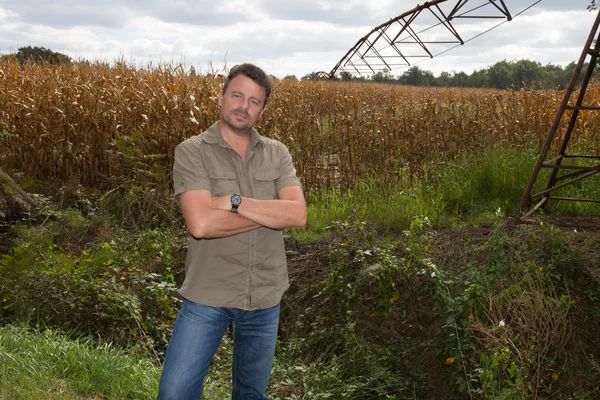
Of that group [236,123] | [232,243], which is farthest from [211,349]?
[236,123]

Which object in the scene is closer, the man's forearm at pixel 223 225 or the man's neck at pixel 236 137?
the man's forearm at pixel 223 225

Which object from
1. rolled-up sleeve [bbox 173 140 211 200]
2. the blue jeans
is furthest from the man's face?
the blue jeans

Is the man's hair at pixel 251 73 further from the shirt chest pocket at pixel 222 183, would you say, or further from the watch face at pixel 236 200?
the watch face at pixel 236 200

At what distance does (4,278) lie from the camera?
5.61 m

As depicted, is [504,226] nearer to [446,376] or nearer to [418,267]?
[418,267]

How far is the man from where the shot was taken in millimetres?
2781

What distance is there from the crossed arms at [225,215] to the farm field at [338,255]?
5.09 feet

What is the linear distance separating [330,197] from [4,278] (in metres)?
4.82

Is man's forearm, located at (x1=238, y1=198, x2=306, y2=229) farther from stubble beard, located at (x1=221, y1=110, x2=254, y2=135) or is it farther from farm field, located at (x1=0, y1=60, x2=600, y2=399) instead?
farm field, located at (x1=0, y1=60, x2=600, y2=399)

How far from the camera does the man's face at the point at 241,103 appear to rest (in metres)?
2.89

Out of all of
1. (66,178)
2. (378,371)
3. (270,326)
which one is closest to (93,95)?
(66,178)

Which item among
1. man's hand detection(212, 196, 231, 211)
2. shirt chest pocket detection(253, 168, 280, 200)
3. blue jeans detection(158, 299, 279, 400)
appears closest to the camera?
blue jeans detection(158, 299, 279, 400)

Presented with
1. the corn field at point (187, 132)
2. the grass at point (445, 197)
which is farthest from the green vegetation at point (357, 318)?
the corn field at point (187, 132)

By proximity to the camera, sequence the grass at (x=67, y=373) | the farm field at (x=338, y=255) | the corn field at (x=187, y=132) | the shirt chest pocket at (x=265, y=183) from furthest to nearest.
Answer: the corn field at (x=187, y=132), the farm field at (x=338, y=255), the grass at (x=67, y=373), the shirt chest pocket at (x=265, y=183)
